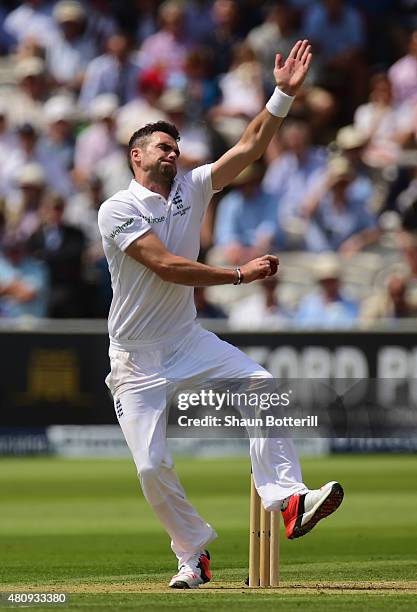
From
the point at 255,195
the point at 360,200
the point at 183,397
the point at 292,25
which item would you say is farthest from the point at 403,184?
the point at 183,397

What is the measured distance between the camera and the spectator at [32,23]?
18516mm

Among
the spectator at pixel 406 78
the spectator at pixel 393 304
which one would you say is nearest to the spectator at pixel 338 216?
the spectator at pixel 393 304

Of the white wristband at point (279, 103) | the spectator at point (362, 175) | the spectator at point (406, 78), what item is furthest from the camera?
the spectator at point (406, 78)

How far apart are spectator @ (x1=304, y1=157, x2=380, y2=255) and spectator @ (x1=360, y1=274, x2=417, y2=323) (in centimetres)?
74

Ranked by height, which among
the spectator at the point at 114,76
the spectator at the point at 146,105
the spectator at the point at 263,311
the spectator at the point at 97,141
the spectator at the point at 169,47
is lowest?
the spectator at the point at 263,311

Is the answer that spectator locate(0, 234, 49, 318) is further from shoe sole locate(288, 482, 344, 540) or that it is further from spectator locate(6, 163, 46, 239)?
shoe sole locate(288, 482, 344, 540)

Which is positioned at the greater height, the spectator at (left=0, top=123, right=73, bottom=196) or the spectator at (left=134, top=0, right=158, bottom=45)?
the spectator at (left=134, top=0, right=158, bottom=45)

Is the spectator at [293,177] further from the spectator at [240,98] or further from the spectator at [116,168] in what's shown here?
the spectator at [116,168]

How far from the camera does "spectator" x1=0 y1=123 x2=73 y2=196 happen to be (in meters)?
17.0

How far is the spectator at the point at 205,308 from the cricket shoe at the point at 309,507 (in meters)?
8.73

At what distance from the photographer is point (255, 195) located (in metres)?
16.2

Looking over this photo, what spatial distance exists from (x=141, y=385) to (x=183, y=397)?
0.84 feet

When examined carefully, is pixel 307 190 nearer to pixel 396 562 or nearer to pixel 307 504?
A: pixel 396 562

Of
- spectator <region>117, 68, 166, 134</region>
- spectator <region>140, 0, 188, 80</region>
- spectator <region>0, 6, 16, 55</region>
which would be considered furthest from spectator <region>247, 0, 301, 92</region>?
spectator <region>0, 6, 16, 55</region>
